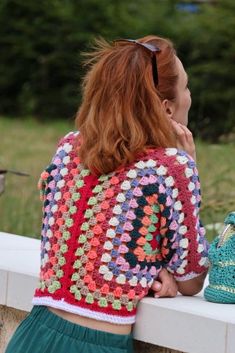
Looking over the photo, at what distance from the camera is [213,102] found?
648 inches

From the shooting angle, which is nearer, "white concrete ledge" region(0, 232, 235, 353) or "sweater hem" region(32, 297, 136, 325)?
"white concrete ledge" region(0, 232, 235, 353)

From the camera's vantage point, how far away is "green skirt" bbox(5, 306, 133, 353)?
10.3ft

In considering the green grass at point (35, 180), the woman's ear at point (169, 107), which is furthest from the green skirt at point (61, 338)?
the green grass at point (35, 180)

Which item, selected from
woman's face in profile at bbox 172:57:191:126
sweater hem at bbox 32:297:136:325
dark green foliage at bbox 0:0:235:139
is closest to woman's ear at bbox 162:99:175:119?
woman's face in profile at bbox 172:57:191:126

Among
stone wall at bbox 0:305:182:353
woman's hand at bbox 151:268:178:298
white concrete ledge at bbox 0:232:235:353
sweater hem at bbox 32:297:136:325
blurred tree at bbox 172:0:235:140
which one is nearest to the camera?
white concrete ledge at bbox 0:232:235:353

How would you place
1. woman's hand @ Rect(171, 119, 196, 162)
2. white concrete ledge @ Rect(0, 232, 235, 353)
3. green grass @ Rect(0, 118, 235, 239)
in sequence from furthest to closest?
green grass @ Rect(0, 118, 235, 239) < woman's hand @ Rect(171, 119, 196, 162) < white concrete ledge @ Rect(0, 232, 235, 353)

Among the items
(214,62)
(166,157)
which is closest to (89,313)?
(166,157)

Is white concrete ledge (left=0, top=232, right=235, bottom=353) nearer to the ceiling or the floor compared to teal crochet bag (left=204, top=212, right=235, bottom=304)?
nearer to the floor

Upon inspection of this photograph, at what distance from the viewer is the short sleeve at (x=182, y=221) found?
10.5 ft

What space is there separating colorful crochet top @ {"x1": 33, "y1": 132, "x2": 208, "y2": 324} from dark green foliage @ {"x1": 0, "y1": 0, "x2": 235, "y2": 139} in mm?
14486

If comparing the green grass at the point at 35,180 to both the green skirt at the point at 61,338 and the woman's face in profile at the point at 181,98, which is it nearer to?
the woman's face in profile at the point at 181,98

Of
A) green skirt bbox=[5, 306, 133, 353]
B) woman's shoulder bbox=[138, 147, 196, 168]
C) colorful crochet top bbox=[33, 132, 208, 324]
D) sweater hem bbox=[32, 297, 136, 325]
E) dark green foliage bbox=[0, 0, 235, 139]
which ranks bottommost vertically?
dark green foliage bbox=[0, 0, 235, 139]

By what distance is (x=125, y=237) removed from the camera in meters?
3.19

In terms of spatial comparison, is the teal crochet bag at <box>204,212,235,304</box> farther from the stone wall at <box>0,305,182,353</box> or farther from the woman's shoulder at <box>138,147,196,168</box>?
the stone wall at <box>0,305,182,353</box>
